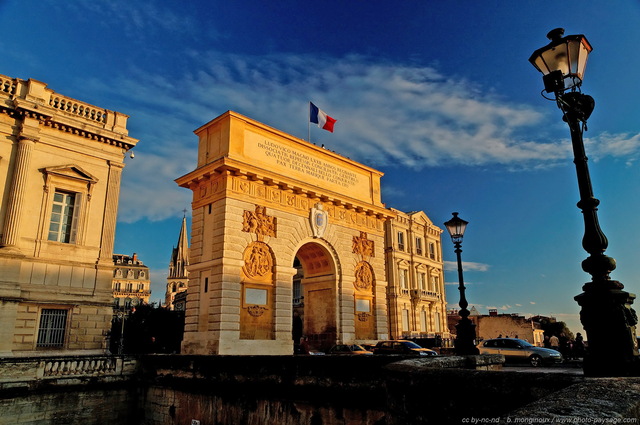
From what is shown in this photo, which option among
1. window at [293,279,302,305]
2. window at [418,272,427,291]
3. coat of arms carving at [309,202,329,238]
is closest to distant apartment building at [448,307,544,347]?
window at [418,272,427,291]

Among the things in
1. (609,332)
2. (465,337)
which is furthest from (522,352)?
(609,332)

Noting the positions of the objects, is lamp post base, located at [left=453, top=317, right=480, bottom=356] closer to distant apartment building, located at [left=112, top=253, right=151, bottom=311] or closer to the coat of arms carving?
the coat of arms carving

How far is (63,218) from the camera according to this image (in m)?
20.0

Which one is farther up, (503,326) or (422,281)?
(422,281)

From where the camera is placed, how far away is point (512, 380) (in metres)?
3.65

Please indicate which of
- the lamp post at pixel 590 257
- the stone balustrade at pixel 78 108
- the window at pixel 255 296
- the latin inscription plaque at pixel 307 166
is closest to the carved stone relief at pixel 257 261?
the window at pixel 255 296

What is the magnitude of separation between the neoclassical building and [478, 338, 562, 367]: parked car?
23.9ft

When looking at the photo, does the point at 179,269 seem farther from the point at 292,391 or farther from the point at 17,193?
the point at 292,391

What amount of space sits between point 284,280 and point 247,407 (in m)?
10.9

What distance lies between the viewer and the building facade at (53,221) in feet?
58.8

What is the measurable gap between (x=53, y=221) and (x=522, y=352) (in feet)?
67.1

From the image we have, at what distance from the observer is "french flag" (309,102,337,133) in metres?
25.3

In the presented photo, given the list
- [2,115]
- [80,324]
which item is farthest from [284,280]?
[2,115]

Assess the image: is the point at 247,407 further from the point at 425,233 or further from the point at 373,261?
the point at 425,233
